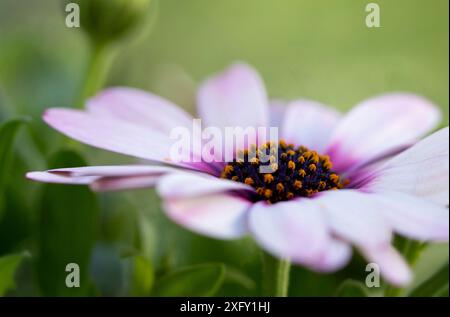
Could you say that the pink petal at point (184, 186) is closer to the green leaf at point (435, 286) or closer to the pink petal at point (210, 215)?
the pink petal at point (210, 215)

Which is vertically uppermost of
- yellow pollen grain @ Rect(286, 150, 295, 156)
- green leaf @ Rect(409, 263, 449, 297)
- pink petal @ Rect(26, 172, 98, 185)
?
pink petal @ Rect(26, 172, 98, 185)

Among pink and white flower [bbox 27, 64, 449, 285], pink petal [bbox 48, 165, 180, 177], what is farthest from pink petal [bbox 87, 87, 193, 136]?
pink petal [bbox 48, 165, 180, 177]

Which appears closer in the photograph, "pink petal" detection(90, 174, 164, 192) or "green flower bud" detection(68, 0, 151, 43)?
"pink petal" detection(90, 174, 164, 192)

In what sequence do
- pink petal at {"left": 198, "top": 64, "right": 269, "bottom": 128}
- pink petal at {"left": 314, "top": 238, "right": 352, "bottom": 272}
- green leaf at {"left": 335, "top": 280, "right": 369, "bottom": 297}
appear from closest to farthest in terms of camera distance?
pink petal at {"left": 314, "top": 238, "right": 352, "bottom": 272}
green leaf at {"left": 335, "top": 280, "right": 369, "bottom": 297}
pink petal at {"left": 198, "top": 64, "right": 269, "bottom": 128}

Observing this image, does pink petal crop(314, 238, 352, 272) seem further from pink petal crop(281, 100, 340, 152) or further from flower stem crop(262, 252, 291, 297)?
pink petal crop(281, 100, 340, 152)

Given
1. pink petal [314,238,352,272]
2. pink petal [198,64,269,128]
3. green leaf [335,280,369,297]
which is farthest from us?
pink petal [198,64,269,128]

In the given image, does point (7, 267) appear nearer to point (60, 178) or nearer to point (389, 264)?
point (60, 178)

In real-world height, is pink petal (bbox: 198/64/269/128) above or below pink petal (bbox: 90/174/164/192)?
above

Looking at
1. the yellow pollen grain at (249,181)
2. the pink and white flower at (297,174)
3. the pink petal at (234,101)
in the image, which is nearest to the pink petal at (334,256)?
the pink and white flower at (297,174)
